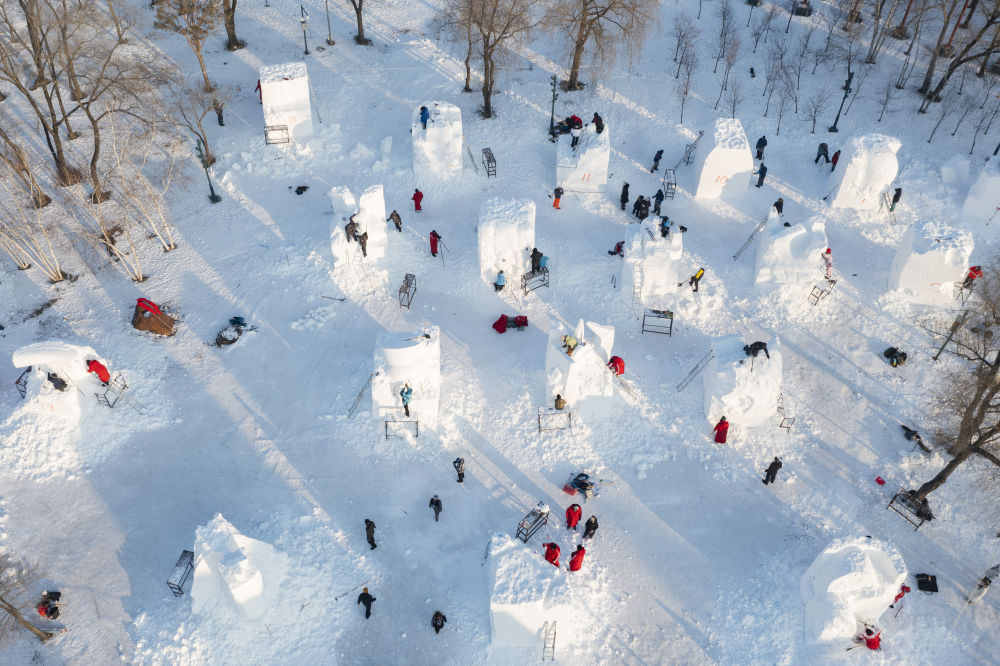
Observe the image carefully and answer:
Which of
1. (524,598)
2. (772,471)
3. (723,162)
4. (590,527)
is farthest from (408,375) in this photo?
(723,162)

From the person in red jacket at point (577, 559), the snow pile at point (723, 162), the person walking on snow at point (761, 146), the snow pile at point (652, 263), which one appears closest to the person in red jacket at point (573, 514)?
the person in red jacket at point (577, 559)

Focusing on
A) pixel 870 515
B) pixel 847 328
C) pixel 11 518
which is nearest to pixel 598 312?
pixel 847 328

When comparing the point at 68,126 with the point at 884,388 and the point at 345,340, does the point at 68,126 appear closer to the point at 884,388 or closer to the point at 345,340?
the point at 345,340

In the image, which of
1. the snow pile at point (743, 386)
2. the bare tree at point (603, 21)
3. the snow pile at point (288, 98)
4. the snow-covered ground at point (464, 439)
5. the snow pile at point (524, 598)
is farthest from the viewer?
the bare tree at point (603, 21)

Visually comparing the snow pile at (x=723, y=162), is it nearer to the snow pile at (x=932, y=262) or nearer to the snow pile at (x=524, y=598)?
the snow pile at (x=932, y=262)

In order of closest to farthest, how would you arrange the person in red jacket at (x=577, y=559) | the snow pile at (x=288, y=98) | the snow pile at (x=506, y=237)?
the person in red jacket at (x=577, y=559) < the snow pile at (x=506, y=237) < the snow pile at (x=288, y=98)

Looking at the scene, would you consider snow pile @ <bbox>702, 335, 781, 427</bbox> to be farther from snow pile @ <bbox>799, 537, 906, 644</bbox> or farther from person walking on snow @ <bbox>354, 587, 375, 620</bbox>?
person walking on snow @ <bbox>354, 587, 375, 620</bbox>

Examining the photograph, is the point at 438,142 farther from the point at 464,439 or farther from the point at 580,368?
the point at 464,439
